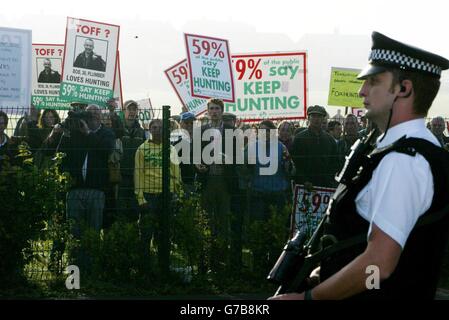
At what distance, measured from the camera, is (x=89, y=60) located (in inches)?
625

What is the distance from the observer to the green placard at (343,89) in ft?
57.0

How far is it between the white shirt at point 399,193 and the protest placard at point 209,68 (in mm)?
12065

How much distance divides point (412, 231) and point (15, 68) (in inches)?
469

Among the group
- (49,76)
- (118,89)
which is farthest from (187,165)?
(49,76)

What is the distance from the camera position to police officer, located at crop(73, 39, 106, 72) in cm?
1580

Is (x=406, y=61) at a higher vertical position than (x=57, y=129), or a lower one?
lower

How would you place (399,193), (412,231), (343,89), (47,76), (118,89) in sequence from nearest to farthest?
(399,193), (412,231), (47,76), (118,89), (343,89)

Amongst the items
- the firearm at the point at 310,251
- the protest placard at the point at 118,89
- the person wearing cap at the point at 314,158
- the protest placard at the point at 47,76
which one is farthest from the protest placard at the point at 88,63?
the firearm at the point at 310,251

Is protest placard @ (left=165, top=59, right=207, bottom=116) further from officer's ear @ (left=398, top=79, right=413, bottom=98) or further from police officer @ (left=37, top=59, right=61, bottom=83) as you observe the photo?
officer's ear @ (left=398, top=79, right=413, bottom=98)

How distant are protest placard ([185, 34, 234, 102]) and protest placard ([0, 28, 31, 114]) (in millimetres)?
2768

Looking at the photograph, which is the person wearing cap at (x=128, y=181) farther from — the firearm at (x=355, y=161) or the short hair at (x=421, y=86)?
the short hair at (x=421, y=86)

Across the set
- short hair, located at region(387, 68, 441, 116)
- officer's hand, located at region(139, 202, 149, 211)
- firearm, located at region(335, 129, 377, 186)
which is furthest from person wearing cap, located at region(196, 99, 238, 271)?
short hair, located at region(387, 68, 441, 116)

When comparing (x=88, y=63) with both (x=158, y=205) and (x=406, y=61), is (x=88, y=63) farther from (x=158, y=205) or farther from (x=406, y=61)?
(x=406, y=61)

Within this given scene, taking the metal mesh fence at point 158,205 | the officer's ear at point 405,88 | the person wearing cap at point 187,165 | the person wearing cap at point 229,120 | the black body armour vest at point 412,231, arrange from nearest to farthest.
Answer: the black body armour vest at point 412,231 → the officer's ear at point 405,88 → the metal mesh fence at point 158,205 → the person wearing cap at point 187,165 → the person wearing cap at point 229,120
